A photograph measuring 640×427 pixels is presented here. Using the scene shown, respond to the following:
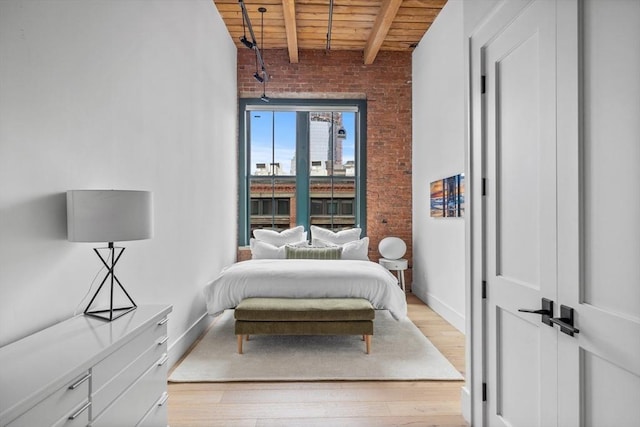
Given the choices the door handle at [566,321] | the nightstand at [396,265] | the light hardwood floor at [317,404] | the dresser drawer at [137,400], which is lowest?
the light hardwood floor at [317,404]

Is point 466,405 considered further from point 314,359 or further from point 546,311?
point 314,359

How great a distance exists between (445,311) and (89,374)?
3.92 m

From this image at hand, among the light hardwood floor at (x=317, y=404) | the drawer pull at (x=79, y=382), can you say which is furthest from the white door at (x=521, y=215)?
the drawer pull at (x=79, y=382)

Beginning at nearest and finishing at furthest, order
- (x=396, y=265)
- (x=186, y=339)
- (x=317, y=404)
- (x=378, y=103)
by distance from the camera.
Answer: (x=317, y=404), (x=186, y=339), (x=396, y=265), (x=378, y=103)

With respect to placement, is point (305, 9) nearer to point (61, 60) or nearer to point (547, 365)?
point (61, 60)

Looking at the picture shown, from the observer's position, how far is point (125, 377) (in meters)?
1.55

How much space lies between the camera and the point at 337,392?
103 inches

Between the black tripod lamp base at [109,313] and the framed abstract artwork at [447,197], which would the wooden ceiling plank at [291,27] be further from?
the black tripod lamp base at [109,313]

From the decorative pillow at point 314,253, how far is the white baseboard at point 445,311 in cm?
140

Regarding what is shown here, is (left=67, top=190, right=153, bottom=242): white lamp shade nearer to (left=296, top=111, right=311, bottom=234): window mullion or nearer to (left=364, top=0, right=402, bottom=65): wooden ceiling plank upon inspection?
(left=364, top=0, right=402, bottom=65): wooden ceiling plank

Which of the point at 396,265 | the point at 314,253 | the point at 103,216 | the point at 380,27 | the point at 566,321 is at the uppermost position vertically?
the point at 380,27

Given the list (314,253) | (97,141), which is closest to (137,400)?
(97,141)

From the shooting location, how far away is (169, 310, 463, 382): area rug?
284 centimetres

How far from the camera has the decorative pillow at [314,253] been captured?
482 centimetres
